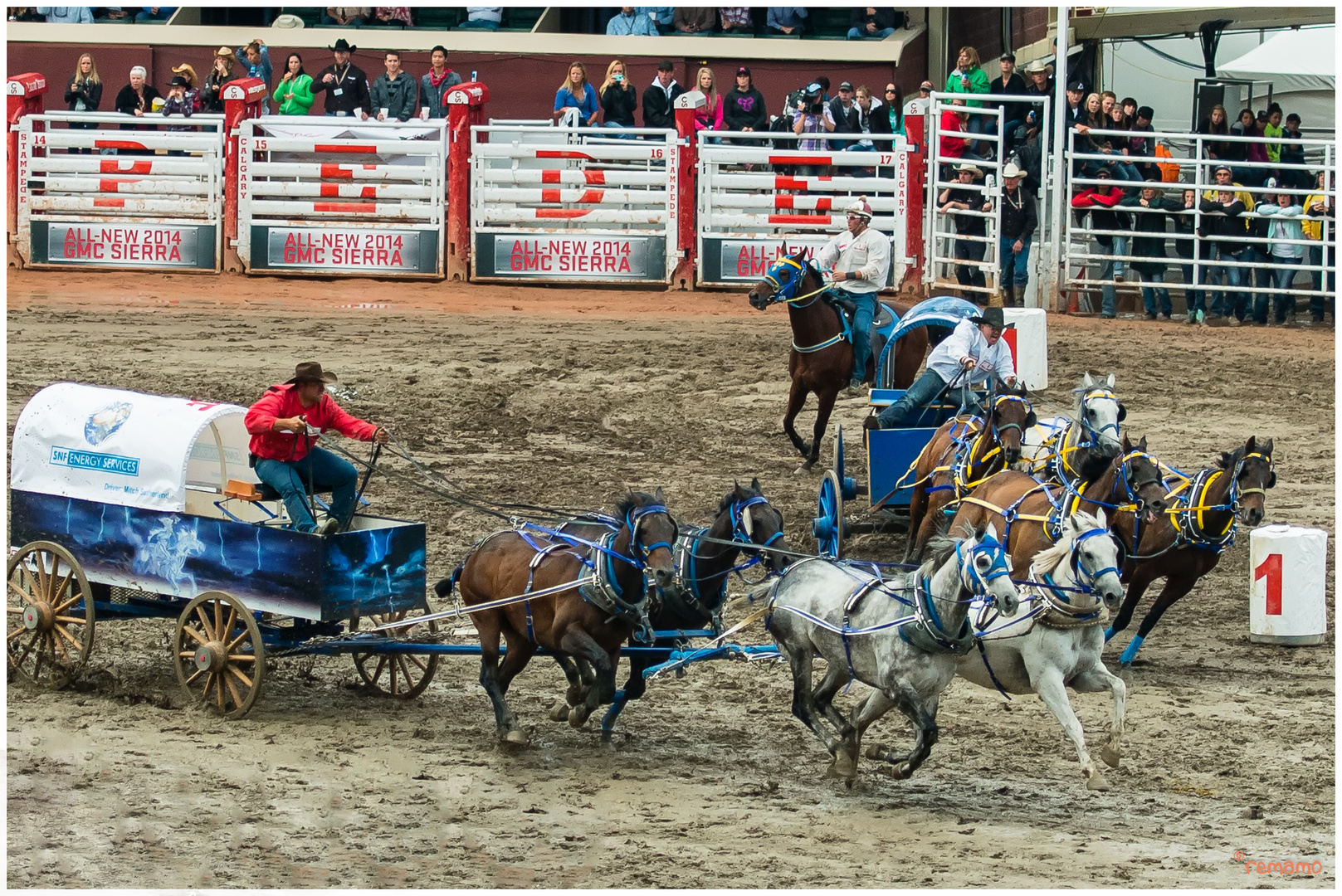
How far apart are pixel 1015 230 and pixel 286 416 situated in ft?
43.5

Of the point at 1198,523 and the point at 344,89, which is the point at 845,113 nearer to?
the point at 344,89

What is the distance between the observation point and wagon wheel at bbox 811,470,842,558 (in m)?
10.8

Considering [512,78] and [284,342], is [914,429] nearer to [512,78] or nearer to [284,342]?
[284,342]

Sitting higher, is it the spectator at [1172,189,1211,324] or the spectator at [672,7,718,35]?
the spectator at [672,7,718,35]

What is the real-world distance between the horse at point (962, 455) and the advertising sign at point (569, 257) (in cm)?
1052

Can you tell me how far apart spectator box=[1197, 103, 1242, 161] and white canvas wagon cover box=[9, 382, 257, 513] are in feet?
47.8

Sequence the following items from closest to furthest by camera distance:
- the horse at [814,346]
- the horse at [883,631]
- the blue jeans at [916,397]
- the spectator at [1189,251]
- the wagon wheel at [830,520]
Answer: the horse at [883,631] < the wagon wheel at [830,520] < the blue jeans at [916,397] < the horse at [814,346] < the spectator at [1189,251]

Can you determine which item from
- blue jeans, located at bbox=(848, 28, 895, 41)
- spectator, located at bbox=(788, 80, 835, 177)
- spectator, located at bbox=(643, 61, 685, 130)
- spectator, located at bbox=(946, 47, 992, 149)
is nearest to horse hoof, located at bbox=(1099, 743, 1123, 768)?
spectator, located at bbox=(946, 47, 992, 149)

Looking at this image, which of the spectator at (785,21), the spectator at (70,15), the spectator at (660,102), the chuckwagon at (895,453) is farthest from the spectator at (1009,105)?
the spectator at (70,15)

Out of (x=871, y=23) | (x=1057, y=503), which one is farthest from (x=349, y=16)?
(x=1057, y=503)

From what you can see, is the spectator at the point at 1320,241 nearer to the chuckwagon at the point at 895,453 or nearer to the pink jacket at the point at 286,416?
the chuckwagon at the point at 895,453

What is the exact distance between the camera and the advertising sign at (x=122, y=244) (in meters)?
22.1

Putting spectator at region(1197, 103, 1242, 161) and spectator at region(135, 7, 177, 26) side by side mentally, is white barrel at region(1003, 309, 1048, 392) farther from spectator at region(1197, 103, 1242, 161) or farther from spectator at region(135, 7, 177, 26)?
spectator at region(135, 7, 177, 26)

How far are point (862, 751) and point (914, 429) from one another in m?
3.32
